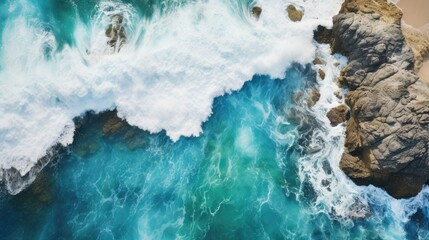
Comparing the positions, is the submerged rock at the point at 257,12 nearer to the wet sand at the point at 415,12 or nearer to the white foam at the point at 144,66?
the white foam at the point at 144,66

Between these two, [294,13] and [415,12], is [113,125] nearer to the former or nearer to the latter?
[294,13]

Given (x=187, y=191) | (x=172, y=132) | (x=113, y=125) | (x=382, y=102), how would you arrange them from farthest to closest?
(x=172, y=132), (x=113, y=125), (x=187, y=191), (x=382, y=102)

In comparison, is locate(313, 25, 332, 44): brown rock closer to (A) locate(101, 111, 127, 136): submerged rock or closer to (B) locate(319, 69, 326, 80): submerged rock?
(B) locate(319, 69, 326, 80): submerged rock

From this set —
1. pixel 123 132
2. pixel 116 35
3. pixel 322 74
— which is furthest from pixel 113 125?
pixel 322 74

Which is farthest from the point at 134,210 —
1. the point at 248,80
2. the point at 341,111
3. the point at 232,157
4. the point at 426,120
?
the point at 426,120

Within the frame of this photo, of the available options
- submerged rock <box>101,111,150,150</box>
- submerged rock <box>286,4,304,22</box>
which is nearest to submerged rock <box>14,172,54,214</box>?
submerged rock <box>101,111,150,150</box>

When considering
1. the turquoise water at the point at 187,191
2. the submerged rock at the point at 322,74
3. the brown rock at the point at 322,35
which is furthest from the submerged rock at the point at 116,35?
the submerged rock at the point at 322,74

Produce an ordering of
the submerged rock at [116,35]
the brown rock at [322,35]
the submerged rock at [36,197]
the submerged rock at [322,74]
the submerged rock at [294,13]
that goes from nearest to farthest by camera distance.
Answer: the submerged rock at [36,197]
the submerged rock at [116,35]
the submerged rock at [322,74]
the brown rock at [322,35]
the submerged rock at [294,13]
